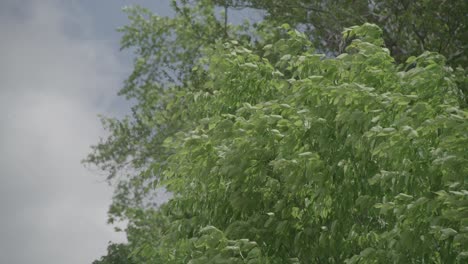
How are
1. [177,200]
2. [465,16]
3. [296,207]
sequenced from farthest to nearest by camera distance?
1. [465,16]
2. [177,200]
3. [296,207]

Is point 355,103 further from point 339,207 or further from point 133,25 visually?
point 133,25

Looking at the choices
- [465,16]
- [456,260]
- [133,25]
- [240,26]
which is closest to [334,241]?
[456,260]

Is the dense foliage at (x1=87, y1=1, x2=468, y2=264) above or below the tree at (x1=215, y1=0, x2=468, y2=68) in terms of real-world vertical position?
below

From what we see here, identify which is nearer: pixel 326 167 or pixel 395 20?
pixel 326 167

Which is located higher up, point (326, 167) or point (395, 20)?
point (395, 20)

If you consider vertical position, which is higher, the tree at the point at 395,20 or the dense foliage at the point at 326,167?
the tree at the point at 395,20

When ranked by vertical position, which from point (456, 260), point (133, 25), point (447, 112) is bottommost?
point (456, 260)

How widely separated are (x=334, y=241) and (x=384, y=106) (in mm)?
1667

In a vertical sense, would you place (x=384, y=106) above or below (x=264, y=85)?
below

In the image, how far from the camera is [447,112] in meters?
9.63

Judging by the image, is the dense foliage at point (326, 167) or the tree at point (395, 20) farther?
the tree at point (395, 20)

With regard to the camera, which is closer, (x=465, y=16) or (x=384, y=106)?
(x=384, y=106)

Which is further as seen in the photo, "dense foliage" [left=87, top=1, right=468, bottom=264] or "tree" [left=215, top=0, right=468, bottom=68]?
"tree" [left=215, top=0, right=468, bottom=68]

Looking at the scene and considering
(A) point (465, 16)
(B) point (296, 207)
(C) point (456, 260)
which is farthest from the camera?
(A) point (465, 16)
